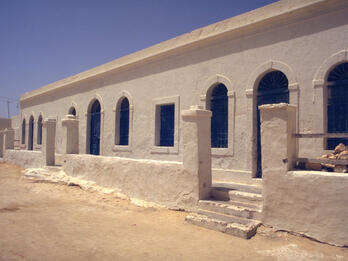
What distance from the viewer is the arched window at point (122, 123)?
459 inches

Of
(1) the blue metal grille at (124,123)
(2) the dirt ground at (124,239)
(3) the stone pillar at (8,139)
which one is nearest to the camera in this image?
(2) the dirt ground at (124,239)

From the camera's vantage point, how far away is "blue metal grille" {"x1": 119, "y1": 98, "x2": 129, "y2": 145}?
1163 centimetres

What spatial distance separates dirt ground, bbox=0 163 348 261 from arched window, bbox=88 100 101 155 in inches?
267

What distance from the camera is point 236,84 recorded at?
304 inches

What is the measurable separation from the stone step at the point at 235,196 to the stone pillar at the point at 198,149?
0.54 ft

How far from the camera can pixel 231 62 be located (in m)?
7.89

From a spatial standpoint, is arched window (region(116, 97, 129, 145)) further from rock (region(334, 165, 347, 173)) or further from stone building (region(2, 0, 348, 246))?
rock (region(334, 165, 347, 173))

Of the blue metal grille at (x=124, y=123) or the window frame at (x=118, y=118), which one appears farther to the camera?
the blue metal grille at (x=124, y=123)

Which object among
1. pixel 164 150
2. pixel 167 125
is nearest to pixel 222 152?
pixel 164 150

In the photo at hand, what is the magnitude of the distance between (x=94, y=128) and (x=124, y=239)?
974cm

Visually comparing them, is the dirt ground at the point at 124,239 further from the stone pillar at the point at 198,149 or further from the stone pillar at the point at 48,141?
the stone pillar at the point at 48,141

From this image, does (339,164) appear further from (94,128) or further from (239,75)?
(94,128)

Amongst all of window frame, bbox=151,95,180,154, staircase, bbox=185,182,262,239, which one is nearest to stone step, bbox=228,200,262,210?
staircase, bbox=185,182,262,239

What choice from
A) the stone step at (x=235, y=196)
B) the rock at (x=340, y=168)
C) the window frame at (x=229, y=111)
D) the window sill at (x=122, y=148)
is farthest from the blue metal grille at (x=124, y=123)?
the rock at (x=340, y=168)
